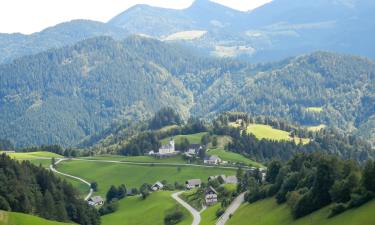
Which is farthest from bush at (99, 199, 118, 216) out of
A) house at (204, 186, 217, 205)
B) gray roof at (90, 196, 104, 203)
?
house at (204, 186, 217, 205)

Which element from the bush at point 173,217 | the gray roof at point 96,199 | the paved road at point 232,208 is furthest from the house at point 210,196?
the gray roof at point 96,199

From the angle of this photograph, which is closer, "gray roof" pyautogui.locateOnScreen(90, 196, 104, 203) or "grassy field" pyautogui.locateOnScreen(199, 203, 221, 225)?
"grassy field" pyautogui.locateOnScreen(199, 203, 221, 225)

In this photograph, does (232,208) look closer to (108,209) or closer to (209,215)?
(209,215)

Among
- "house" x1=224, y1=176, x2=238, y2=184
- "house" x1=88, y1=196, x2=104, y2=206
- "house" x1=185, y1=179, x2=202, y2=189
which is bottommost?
"house" x1=88, y1=196, x2=104, y2=206

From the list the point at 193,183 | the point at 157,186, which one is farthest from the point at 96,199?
the point at 193,183

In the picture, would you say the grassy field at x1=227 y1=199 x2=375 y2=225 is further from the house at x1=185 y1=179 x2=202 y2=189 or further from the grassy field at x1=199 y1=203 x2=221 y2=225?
the house at x1=185 y1=179 x2=202 y2=189

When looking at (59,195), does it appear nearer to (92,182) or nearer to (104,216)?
(104,216)

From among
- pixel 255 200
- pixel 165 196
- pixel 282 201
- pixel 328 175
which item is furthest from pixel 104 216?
pixel 328 175
